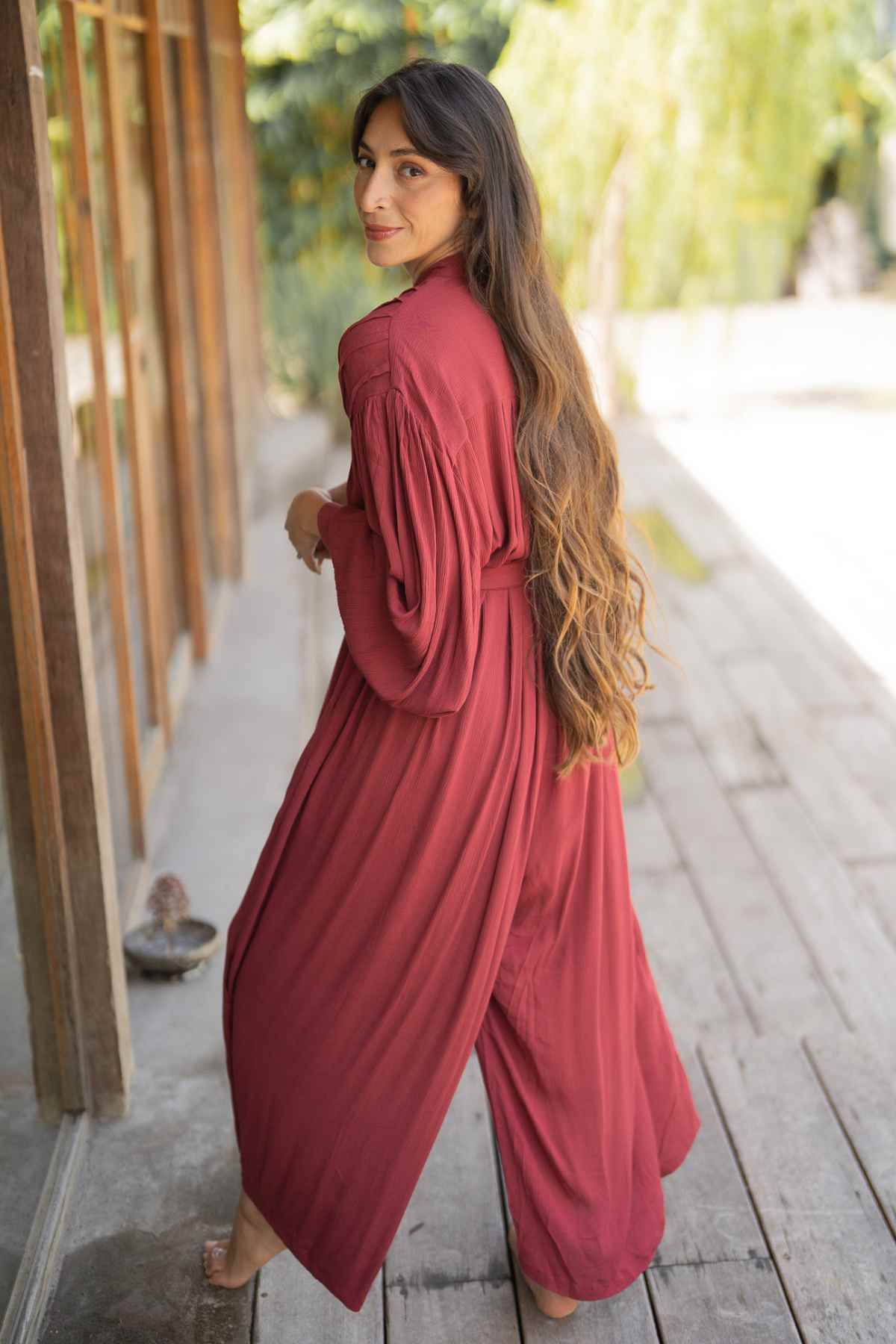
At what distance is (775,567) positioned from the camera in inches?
204

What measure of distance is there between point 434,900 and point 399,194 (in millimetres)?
734

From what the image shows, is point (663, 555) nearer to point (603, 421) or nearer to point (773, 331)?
point (603, 421)

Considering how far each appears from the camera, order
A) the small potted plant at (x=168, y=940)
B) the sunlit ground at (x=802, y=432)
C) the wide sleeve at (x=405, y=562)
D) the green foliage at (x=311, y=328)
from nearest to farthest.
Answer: the wide sleeve at (x=405, y=562) < the small potted plant at (x=168, y=940) < the sunlit ground at (x=802, y=432) < the green foliage at (x=311, y=328)

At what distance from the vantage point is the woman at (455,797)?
4.58 feet

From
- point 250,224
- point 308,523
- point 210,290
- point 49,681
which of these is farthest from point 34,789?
point 250,224

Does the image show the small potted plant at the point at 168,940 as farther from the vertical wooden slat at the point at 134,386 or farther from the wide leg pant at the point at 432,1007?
the wide leg pant at the point at 432,1007

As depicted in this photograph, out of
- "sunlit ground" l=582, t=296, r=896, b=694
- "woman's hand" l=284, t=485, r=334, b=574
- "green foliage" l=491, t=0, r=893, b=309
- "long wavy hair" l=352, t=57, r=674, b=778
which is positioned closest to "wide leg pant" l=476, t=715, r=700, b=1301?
"long wavy hair" l=352, t=57, r=674, b=778

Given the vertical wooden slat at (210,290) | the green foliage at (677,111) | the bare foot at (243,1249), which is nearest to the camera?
the bare foot at (243,1249)

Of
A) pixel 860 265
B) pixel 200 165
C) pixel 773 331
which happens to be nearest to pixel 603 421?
pixel 200 165

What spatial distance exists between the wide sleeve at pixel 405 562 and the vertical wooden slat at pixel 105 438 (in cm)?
127

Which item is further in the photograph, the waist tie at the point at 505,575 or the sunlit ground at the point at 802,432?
the sunlit ground at the point at 802,432

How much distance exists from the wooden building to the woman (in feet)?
1.17

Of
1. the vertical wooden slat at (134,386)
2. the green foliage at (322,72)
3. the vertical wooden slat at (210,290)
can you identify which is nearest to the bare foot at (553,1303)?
the vertical wooden slat at (134,386)

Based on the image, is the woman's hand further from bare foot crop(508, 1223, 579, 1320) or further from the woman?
bare foot crop(508, 1223, 579, 1320)
